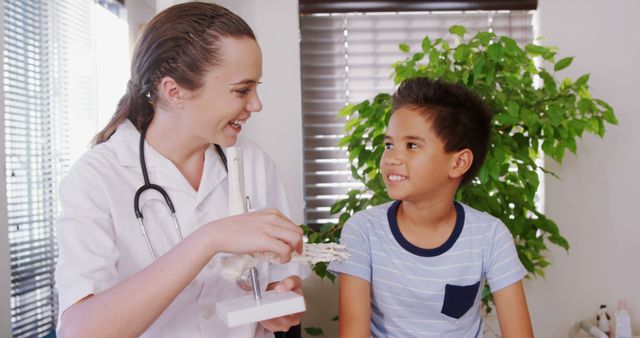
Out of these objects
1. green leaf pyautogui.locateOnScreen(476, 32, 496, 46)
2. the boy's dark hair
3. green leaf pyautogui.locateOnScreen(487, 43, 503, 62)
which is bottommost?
the boy's dark hair

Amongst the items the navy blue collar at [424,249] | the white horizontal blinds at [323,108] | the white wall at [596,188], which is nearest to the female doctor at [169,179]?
the navy blue collar at [424,249]

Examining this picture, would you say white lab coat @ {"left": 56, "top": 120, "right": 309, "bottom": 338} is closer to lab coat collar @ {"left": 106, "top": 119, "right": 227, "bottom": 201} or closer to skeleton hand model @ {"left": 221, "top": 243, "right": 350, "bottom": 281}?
lab coat collar @ {"left": 106, "top": 119, "right": 227, "bottom": 201}

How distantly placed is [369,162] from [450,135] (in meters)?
0.53

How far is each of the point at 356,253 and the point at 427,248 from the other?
163 mm

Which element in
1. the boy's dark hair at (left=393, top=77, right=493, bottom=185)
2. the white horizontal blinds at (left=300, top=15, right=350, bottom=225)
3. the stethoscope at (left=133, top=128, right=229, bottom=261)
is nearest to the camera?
the stethoscope at (left=133, top=128, right=229, bottom=261)

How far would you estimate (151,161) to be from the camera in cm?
119

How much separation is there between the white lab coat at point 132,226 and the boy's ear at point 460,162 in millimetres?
466

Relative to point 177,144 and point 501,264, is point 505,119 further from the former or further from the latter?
point 177,144

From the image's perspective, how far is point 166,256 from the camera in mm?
903

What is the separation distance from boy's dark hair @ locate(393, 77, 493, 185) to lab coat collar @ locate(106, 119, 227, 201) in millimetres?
556

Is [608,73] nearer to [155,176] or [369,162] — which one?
[369,162]

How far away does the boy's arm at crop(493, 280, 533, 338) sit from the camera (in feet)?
4.55

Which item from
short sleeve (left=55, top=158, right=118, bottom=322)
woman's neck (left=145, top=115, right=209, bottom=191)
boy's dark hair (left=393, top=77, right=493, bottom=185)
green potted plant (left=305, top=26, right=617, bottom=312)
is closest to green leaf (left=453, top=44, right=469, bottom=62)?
green potted plant (left=305, top=26, right=617, bottom=312)

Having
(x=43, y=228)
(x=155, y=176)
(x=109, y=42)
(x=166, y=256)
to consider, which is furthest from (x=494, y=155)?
(x=109, y=42)
